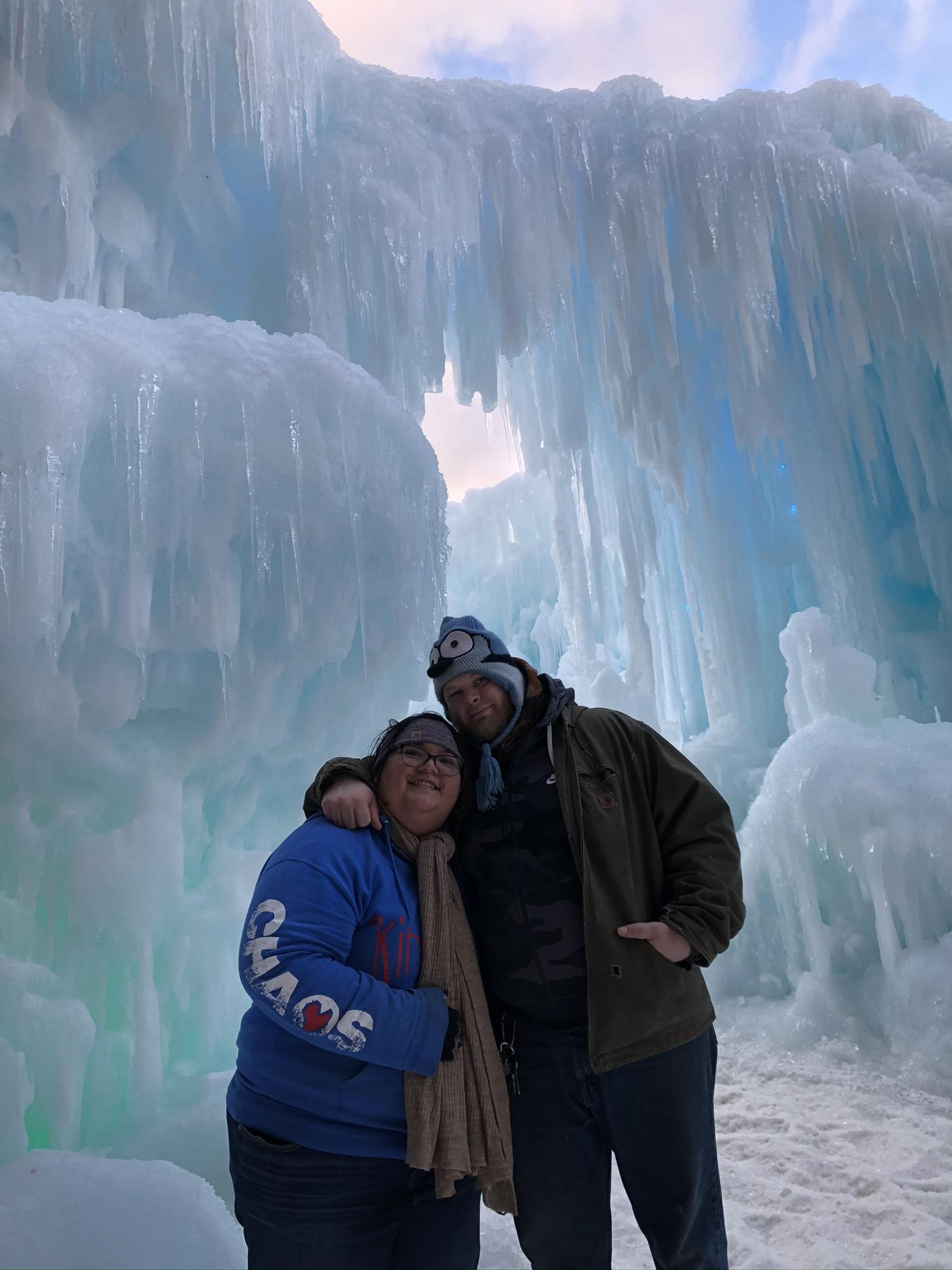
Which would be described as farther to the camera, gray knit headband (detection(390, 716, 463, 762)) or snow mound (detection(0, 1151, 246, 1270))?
snow mound (detection(0, 1151, 246, 1270))

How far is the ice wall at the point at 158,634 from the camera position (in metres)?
3.51

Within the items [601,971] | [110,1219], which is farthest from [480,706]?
[110,1219]

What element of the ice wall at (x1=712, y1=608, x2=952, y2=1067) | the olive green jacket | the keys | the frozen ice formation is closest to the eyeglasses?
the olive green jacket

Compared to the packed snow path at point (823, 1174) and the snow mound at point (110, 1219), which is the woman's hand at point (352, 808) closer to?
the snow mound at point (110, 1219)

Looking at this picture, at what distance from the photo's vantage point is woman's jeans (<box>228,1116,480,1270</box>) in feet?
4.51

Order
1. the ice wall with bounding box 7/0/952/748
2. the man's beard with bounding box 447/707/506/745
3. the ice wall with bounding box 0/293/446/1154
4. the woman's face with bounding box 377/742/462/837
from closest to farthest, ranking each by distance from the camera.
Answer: the woman's face with bounding box 377/742/462/837 → the man's beard with bounding box 447/707/506/745 → the ice wall with bounding box 0/293/446/1154 → the ice wall with bounding box 7/0/952/748

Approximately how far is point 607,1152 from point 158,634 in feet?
10.6

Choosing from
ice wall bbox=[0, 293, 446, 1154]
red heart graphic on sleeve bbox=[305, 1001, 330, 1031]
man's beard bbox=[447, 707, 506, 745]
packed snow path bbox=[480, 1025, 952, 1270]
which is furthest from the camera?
ice wall bbox=[0, 293, 446, 1154]

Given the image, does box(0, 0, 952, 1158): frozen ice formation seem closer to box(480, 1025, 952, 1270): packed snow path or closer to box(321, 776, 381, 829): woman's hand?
box(480, 1025, 952, 1270): packed snow path

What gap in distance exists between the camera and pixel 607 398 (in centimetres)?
802

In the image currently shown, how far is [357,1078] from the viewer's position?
4.68 feet

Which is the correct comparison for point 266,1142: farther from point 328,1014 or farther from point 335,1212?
point 328,1014

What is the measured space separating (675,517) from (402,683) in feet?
17.3

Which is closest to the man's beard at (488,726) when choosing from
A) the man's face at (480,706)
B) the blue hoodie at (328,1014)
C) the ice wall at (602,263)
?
the man's face at (480,706)
